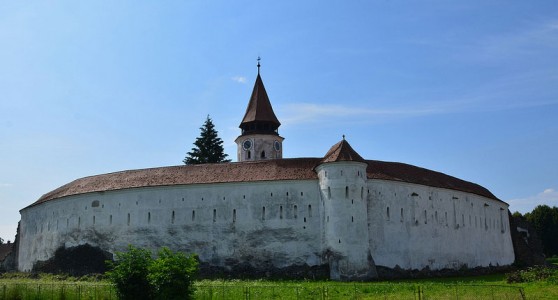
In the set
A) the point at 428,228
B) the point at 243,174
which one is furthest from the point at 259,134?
the point at 428,228

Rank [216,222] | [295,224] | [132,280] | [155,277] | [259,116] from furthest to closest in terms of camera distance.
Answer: [259,116] → [216,222] → [295,224] → [132,280] → [155,277]

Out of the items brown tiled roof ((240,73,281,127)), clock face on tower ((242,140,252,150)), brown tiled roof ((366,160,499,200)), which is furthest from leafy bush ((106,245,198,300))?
brown tiled roof ((240,73,281,127))

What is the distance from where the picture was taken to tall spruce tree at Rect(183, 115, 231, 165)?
2872 inches

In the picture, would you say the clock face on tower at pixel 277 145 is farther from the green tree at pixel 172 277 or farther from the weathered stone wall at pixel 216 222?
the green tree at pixel 172 277

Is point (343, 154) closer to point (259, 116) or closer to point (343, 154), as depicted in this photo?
point (343, 154)

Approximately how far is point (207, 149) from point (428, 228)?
33508mm

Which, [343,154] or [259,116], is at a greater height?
[259,116]

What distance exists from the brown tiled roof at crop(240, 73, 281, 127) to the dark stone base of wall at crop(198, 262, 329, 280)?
23.0 m

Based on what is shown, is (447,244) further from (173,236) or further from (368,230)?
(173,236)

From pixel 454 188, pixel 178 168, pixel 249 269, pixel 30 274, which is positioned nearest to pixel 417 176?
pixel 454 188

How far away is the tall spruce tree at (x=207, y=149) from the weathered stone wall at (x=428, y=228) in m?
30.2

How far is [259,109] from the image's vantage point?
2628 inches

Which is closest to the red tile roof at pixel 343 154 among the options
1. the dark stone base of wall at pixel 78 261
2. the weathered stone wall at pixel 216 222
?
the weathered stone wall at pixel 216 222

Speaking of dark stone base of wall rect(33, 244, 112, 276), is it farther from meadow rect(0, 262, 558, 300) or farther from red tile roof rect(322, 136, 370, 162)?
red tile roof rect(322, 136, 370, 162)
